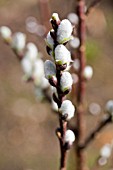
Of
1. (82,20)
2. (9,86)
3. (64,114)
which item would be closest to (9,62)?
(9,86)

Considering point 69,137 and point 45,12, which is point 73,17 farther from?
point 69,137

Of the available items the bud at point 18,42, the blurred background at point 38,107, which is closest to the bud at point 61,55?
the bud at point 18,42

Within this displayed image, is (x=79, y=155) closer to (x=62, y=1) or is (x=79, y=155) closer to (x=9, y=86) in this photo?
(x=9, y=86)

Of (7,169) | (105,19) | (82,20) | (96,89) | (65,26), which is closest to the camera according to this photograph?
(65,26)

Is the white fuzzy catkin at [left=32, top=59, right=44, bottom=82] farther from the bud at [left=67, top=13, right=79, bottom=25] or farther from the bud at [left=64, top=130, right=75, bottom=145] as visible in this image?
the bud at [left=64, top=130, right=75, bottom=145]

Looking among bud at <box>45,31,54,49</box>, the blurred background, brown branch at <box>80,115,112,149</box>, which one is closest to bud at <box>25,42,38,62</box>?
brown branch at <box>80,115,112,149</box>

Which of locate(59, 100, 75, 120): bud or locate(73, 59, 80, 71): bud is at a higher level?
locate(73, 59, 80, 71): bud

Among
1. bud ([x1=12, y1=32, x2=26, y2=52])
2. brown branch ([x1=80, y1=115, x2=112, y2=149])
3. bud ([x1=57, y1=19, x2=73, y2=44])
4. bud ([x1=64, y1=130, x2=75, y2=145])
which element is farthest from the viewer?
bud ([x1=12, y1=32, x2=26, y2=52])
